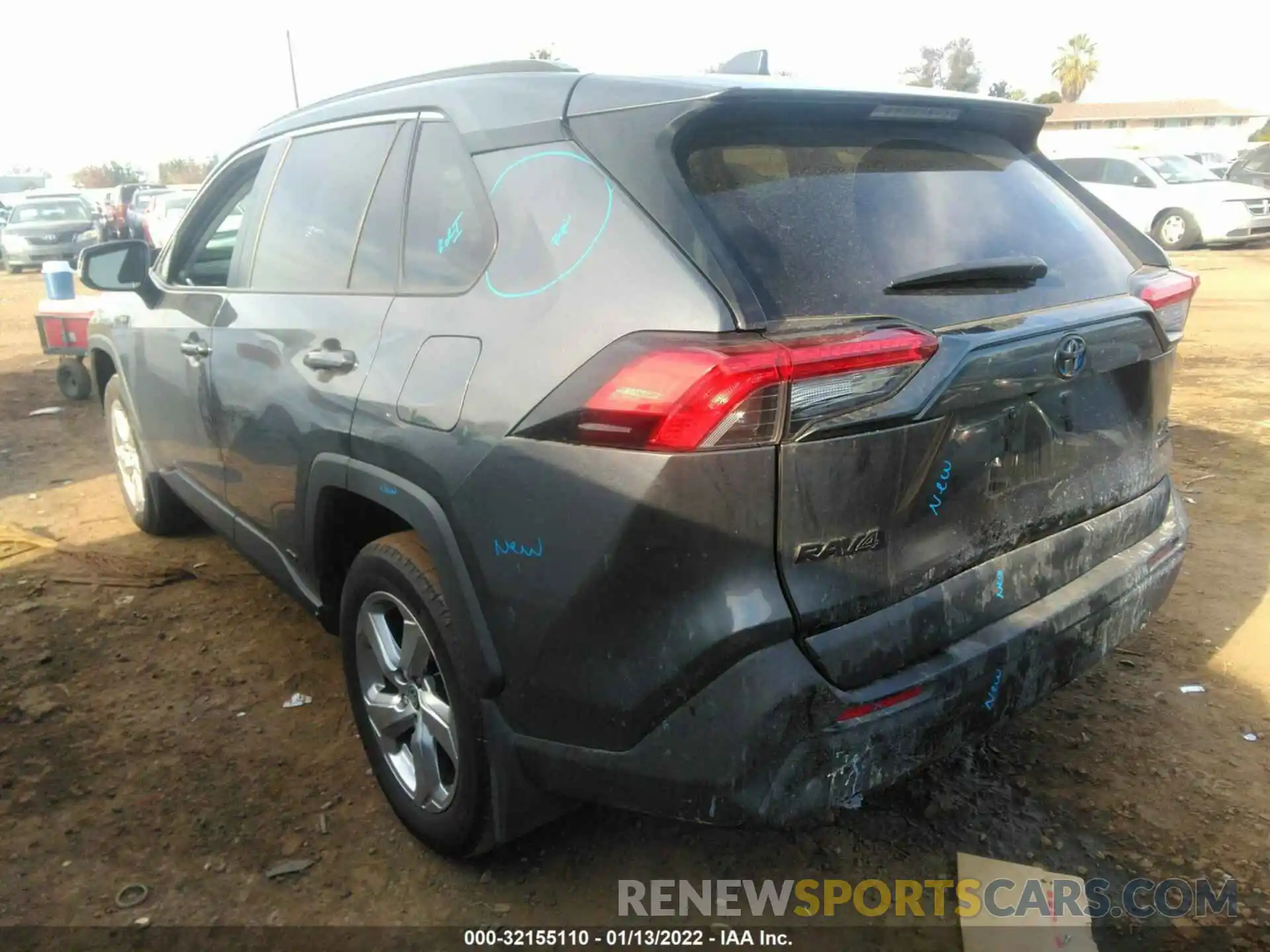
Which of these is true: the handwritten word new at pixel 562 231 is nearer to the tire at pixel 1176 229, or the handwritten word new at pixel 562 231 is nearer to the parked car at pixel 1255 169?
the tire at pixel 1176 229

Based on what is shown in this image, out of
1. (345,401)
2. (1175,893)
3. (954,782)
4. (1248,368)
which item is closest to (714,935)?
(954,782)

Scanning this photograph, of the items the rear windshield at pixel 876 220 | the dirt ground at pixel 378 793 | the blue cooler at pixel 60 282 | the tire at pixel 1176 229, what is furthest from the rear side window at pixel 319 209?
the tire at pixel 1176 229

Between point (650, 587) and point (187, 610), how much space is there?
9.81 ft

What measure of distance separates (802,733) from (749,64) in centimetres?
179

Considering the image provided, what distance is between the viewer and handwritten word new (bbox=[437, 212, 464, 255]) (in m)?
2.37

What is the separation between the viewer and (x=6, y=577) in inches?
175

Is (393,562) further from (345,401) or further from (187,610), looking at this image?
(187,610)

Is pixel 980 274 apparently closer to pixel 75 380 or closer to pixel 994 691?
pixel 994 691

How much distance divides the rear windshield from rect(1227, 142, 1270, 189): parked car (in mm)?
20691

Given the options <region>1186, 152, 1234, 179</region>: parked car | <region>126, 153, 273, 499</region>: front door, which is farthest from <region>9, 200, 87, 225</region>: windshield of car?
<region>1186, 152, 1234, 179</region>: parked car

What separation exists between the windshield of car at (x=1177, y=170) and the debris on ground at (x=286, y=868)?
18.9 metres

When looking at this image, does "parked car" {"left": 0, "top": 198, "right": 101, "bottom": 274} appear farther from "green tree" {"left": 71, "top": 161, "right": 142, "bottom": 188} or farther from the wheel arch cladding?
"green tree" {"left": 71, "top": 161, "right": 142, "bottom": 188}

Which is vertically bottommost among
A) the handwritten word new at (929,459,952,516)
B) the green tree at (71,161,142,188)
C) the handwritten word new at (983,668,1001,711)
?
the green tree at (71,161,142,188)

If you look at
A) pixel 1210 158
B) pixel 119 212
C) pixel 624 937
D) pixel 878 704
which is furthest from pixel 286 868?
pixel 1210 158
